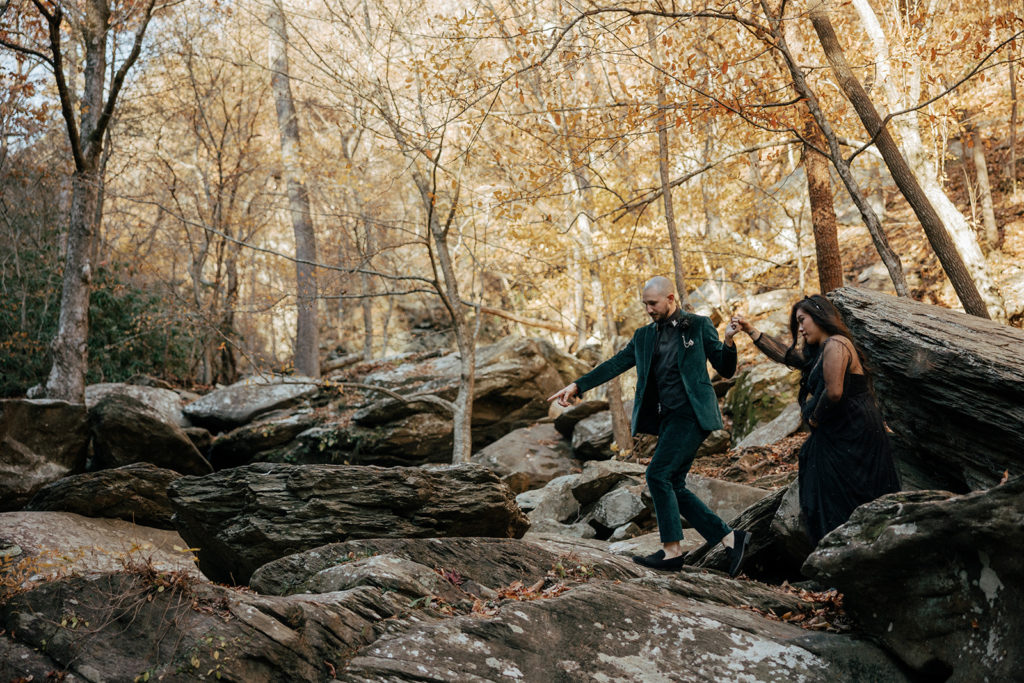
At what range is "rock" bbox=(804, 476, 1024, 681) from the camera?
3.08 meters

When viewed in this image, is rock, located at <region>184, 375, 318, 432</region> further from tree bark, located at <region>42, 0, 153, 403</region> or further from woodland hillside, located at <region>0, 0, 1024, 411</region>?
tree bark, located at <region>42, 0, 153, 403</region>

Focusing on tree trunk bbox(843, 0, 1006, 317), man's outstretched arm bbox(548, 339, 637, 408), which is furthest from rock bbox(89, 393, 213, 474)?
tree trunk bbox(843, 0, 1006, 317)

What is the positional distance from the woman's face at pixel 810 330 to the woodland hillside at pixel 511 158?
14.0 feet

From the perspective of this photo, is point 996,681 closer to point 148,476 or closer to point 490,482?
point 490,482

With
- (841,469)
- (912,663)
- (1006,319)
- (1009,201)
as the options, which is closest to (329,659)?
(912,663)

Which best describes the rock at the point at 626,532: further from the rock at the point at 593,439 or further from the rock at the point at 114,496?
the rock at the point at 114,496

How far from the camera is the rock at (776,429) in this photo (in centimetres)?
1055

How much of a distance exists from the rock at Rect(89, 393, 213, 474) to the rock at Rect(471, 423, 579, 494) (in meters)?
4.87

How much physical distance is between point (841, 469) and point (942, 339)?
43.9 inches

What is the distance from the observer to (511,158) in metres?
16.6

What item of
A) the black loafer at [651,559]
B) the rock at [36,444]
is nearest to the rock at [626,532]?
the black loafer at [651,559]

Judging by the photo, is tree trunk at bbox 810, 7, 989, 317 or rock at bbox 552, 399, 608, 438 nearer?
tree trunk at bbox 810, 7, 989, 317

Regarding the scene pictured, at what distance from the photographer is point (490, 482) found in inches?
234

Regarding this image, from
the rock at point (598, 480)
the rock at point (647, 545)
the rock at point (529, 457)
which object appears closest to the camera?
the rock at point (647, 545)
